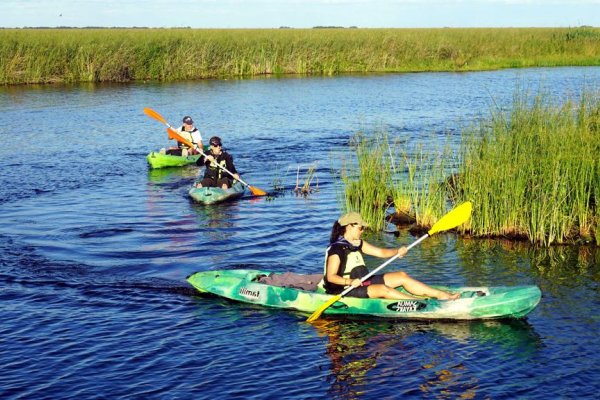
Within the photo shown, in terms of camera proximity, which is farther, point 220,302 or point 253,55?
point 253,55

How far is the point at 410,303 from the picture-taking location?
1107cm

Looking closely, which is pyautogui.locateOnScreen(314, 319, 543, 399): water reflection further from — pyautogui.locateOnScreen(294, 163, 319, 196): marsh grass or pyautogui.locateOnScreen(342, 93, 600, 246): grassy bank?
pyautogui.locateOnScreen(294, 163, 319, 196): marsh grass

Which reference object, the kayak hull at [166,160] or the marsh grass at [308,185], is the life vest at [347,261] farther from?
the kayak hull at [166,160]

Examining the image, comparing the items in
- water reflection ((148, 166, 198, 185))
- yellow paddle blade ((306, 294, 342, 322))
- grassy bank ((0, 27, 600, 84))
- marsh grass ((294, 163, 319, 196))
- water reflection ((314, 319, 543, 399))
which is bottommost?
water reflection ((314, 319, 543, 399))

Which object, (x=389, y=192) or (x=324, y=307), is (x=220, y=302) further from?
(x=389, y=192)

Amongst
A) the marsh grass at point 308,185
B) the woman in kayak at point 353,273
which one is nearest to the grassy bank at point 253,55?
the marsh grass at point 308,185

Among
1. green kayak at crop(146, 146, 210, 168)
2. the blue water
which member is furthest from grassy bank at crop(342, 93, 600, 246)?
green kayak at crop(146, 146, 210, 168)

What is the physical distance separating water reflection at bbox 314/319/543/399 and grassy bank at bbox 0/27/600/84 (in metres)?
31.7

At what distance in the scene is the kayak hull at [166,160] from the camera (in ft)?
73.8

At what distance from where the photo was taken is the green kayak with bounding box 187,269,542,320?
10.9 metres

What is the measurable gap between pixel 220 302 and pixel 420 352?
3095 millimetres

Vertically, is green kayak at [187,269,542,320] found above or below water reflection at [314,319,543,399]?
above

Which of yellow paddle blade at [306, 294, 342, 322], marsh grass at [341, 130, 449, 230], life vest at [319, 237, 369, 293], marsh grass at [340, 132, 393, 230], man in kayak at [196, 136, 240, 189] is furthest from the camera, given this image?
man in kayak at [196, 136, 240, 189]

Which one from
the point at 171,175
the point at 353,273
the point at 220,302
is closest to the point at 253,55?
the point at 171,175
